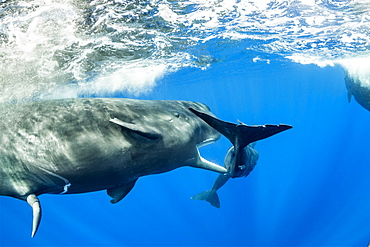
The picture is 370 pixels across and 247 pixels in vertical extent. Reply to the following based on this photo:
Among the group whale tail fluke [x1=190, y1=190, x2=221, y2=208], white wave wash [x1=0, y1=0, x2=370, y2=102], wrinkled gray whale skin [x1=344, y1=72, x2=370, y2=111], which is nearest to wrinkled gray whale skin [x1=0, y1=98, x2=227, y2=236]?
white wave wash [x1=0, y1=0, x2=370, y2=102]

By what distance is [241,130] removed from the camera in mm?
4379

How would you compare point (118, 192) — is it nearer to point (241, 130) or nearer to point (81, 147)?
point (81, 147)

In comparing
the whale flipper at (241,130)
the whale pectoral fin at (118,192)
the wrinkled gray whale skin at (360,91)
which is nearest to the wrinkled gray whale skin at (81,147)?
the whale pectoral fin at (118,192)

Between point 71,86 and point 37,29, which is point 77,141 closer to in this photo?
point 37,29

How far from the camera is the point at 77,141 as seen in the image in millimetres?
3904

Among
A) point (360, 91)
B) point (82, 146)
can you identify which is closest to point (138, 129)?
point (82, 146)

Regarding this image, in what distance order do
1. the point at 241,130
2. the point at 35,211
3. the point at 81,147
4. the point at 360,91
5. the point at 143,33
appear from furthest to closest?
the point at 143,33 → the point at 360,91 → the point at 241,130 → the point at 81,147 → the point at 35,211

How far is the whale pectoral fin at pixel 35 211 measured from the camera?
3.53 meters

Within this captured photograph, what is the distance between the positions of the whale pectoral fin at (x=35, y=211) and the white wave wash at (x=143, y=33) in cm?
595

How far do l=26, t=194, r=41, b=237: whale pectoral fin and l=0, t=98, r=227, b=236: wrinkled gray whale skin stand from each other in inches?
0.5

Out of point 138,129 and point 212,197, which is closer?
point 138,129

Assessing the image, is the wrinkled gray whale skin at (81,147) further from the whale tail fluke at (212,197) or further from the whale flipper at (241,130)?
the whale tail fluke at (212,197)

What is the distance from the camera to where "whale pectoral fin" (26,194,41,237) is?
3525 mm

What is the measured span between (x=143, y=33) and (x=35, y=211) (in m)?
9.58
